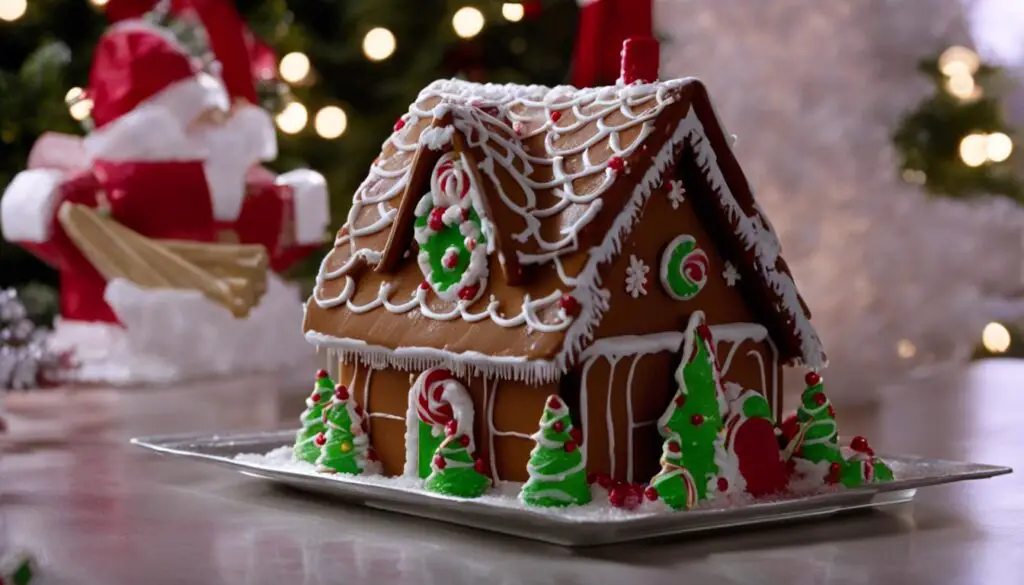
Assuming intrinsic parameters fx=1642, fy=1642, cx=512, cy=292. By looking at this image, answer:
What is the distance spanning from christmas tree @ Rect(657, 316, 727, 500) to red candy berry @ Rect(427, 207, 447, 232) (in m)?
0.40

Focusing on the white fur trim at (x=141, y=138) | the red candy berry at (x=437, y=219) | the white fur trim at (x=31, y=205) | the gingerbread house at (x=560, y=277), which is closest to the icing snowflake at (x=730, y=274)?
the gingerbread house at (x=560, y=277)

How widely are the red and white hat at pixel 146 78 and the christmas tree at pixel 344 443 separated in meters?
2.08

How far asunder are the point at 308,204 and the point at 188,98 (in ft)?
1.65

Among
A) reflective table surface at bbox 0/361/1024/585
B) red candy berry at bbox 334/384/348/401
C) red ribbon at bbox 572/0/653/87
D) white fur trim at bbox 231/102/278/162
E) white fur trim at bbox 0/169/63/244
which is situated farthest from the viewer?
white fur trim at bbox 231/102/278/162

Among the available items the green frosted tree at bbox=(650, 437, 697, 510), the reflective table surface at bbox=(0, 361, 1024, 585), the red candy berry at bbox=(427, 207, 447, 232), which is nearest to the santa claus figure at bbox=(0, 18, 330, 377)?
the reflective table surface at bbox=(0, 361, 1024, 585)

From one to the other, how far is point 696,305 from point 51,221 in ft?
8.05

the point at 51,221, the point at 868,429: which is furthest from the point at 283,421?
the point at 868,429

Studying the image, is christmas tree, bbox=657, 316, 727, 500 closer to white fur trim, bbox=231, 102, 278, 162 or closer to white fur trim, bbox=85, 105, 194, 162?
white fur trim, bbox=85, 105, 194, 162

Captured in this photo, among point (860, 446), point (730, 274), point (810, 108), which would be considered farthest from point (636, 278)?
point (810, 108)

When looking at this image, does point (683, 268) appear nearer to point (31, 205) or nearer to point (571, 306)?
point (571, 306)

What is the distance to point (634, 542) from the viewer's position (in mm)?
2254

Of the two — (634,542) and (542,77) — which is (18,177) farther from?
(634,542)

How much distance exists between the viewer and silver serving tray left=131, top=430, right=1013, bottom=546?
2156 mm

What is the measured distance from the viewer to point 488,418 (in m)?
2.39
